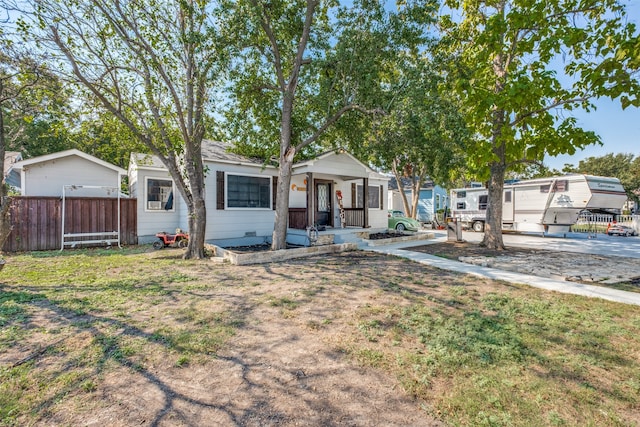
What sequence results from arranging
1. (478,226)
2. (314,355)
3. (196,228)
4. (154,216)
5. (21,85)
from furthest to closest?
(478,226) < (154,216) < (196,228) < (21,85) < (314,355)

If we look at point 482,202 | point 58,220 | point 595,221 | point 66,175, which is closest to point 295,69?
point 58,220

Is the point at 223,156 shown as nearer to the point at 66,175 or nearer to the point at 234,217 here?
the point at 234,217

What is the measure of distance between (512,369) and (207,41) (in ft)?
29.9

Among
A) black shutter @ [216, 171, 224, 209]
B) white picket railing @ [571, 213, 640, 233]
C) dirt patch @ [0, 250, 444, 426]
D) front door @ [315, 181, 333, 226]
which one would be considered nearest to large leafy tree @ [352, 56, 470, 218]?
front door @ [315, 181, 333, 226]

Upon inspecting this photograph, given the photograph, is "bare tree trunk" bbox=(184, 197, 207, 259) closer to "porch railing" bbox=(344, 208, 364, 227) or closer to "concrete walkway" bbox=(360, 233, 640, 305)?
"concrete walkway" bbox=(360, 233, 640, 305)

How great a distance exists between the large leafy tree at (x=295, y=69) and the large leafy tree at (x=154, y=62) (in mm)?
1075

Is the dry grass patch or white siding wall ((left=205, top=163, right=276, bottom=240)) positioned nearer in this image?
the dry grass patch

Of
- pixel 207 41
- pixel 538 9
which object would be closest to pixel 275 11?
pixel 207 41

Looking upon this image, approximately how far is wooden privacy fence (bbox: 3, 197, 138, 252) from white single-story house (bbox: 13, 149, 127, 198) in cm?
69

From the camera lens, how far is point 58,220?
1016cm

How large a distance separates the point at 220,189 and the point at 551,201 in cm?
1522

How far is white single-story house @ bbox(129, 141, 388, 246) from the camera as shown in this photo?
1030 cm

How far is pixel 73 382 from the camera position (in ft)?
8.28

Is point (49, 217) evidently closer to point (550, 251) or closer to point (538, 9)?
point (538, 9)
